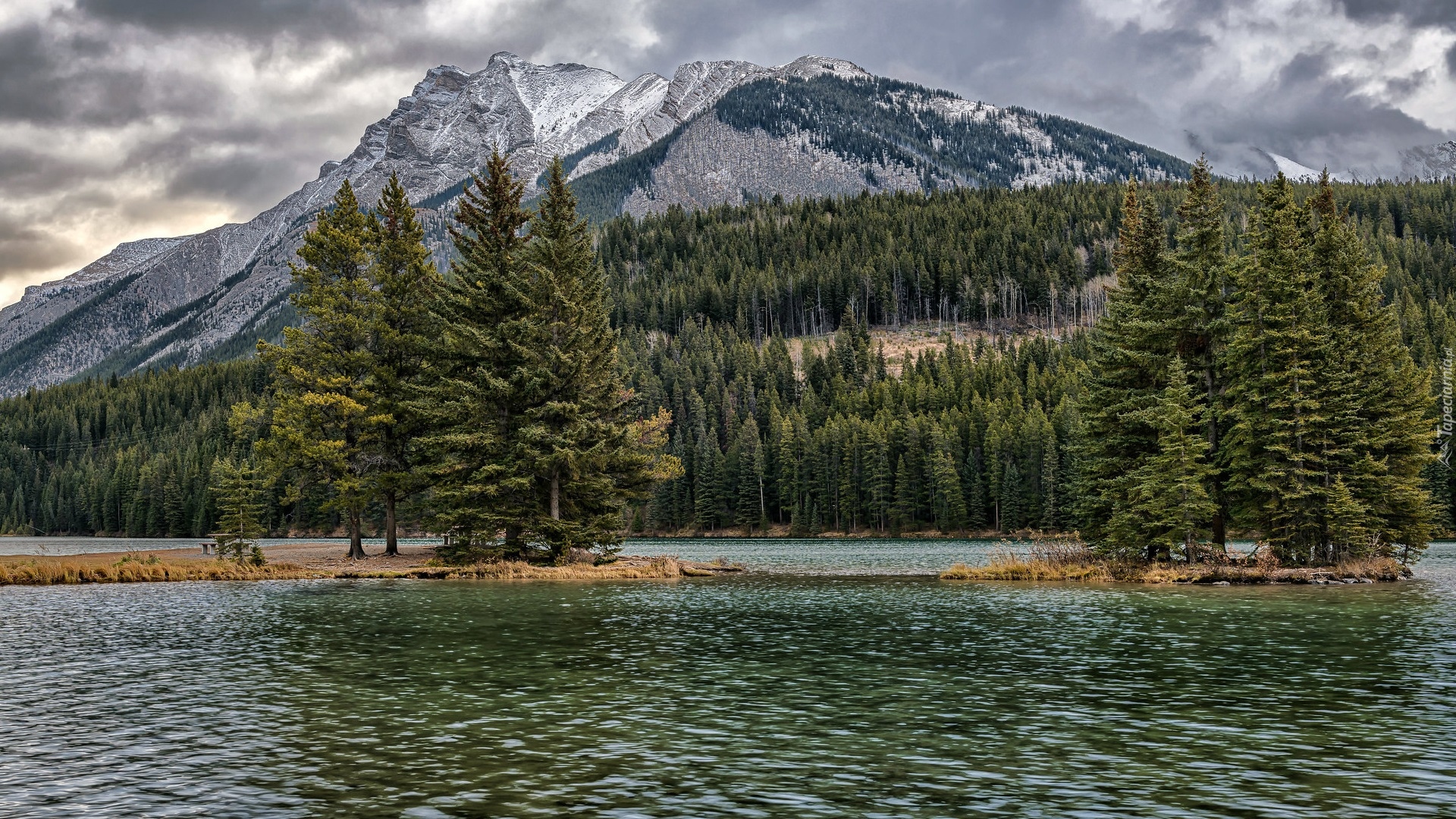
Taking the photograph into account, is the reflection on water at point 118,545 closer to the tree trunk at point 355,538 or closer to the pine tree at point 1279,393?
the tree trunk at point 355,538

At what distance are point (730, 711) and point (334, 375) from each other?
43.0m

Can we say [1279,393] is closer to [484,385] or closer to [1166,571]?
[1166,571]

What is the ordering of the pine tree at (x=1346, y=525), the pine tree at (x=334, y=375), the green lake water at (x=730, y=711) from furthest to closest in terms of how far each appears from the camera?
the pine tree at (x=334, y=375) < the pine tree at (x=1346, y=525) < the green lake water at (x=730, y=711)

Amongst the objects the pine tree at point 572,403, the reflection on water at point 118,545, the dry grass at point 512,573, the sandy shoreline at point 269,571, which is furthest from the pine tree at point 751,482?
the dry grass at point 512,573

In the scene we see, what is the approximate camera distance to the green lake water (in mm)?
12570

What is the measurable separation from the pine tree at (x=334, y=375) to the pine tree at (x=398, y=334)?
626 millimetres

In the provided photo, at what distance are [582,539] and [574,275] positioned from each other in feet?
46.9

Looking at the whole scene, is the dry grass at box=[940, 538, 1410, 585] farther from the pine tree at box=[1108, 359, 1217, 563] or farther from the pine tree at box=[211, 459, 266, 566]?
the pine tree at box=[211, 459, 266, 566]

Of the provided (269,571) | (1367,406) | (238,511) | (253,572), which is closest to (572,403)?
(269,571)

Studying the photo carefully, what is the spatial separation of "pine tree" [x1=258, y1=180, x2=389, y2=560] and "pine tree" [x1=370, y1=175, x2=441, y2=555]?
2.05 feet

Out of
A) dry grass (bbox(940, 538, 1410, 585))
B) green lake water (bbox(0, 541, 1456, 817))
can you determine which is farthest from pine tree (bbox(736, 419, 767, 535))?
green lake water (bbox(0, 541, 1456, 817))

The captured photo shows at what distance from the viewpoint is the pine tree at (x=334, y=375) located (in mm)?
53469

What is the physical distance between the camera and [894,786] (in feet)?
42.7

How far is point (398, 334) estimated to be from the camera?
5588 cm
